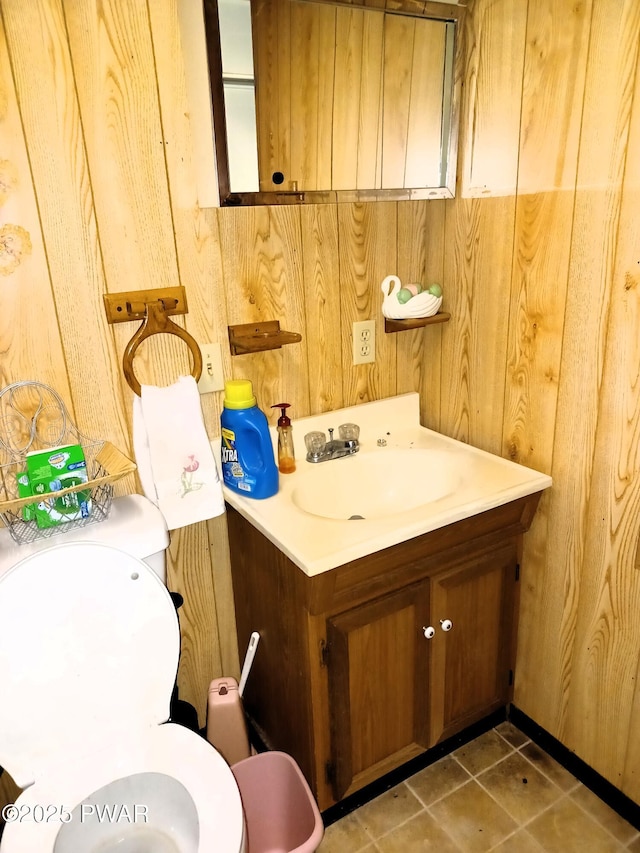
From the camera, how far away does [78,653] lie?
44.6 inches

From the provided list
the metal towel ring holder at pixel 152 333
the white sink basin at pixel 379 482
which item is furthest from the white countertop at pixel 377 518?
the metal towel ring holder at pixel 152 333

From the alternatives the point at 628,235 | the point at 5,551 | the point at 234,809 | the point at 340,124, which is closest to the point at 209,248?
the point at 340,124

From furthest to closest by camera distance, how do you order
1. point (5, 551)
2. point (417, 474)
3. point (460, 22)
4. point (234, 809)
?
point (417, 474) < point (460, 22) < point (5, 551) < point (234, 809)

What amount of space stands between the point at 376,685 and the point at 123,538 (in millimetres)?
665

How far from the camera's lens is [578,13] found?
3.86ft

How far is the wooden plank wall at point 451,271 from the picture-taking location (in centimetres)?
117

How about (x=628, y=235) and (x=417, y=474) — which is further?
(x=417, y=474)

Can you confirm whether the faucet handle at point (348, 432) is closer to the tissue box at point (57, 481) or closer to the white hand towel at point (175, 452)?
the white hand towel at point (175, 452)

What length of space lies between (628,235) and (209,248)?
35.2 inches

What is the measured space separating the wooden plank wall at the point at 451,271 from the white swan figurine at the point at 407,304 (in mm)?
57

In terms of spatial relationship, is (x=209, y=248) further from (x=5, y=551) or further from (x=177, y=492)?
(x=5, y=551)

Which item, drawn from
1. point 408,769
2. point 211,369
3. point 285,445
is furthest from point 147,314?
point 408,769

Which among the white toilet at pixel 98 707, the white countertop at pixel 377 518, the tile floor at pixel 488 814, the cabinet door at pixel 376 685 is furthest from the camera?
the tile floor at pixel 488 814

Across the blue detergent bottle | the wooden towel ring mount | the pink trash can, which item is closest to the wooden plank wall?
the wooden towel ring mount
